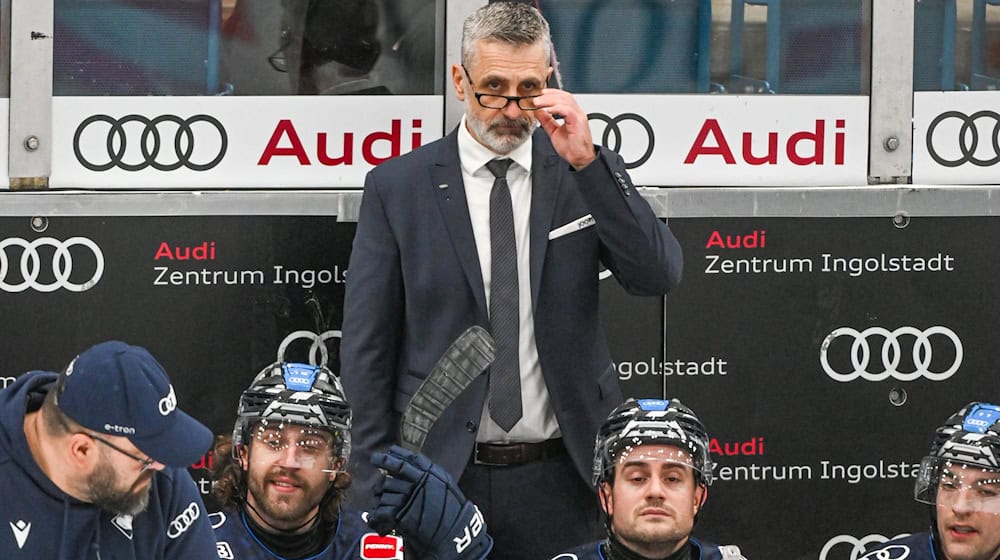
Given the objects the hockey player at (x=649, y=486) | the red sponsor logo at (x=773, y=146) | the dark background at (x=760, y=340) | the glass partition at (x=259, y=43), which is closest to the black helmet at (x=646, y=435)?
the hockey player at (x=649, y=486)

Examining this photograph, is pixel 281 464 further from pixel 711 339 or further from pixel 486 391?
pixel 711 339

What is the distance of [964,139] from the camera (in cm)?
577

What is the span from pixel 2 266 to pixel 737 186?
7.71ft

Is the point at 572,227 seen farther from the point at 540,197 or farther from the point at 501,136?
the point at 501,136

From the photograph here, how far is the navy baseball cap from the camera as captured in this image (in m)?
3.68

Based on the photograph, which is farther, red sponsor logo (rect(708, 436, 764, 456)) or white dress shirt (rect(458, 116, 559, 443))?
red sponsor logo (rect(708, 436, 764, 456))

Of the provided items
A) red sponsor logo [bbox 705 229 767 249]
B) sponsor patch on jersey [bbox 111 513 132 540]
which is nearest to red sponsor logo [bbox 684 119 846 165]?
red sponsor logo [bbox 705 229 767 249]

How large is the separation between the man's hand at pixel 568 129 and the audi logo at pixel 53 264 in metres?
1.76

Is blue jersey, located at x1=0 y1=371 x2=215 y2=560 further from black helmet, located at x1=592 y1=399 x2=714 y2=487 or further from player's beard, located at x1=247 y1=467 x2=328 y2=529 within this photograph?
black helmet, located at x1=592 y1=399 x2=714 y2=487

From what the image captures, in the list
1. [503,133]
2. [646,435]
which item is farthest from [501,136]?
[646,435]

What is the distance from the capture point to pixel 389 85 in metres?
5.71

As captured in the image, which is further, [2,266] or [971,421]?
[2,266]

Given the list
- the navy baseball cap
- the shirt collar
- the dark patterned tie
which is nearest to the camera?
the navy baseball cap

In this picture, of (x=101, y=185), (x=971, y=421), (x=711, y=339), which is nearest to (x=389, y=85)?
(x=101, y=185)
